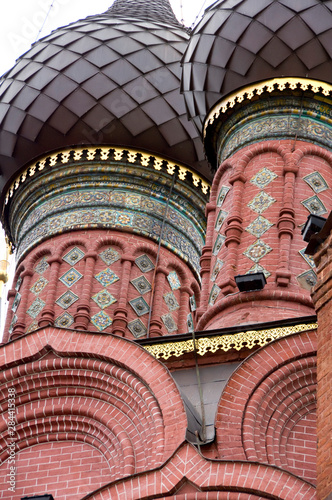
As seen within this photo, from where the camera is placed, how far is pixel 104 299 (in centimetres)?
1315

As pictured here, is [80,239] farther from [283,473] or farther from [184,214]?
[283,473]

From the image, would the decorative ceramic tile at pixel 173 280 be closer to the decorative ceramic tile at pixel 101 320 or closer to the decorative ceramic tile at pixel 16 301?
the decorative ceramic tile at pixel 101 320

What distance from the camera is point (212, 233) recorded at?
12148 millimetres

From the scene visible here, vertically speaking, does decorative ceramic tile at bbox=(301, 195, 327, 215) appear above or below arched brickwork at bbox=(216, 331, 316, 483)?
above

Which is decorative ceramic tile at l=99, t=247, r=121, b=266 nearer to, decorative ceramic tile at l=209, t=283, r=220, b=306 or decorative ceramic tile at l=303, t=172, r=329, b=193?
decorative ceramic tile at l=209, t=283, r=220, b=306

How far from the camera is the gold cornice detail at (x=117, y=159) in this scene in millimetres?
13961

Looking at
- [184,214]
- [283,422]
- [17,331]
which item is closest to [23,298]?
[17,331]

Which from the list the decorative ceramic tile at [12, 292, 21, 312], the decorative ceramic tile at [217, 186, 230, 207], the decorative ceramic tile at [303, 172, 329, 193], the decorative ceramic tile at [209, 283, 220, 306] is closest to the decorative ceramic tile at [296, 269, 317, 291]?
the decorative ceramic tile at [209, 283, 220, 306]

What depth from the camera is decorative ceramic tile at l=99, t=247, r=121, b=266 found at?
13459 mm

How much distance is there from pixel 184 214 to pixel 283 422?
4968 millimetres

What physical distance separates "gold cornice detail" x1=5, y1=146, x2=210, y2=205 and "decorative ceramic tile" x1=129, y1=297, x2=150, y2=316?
58.5 inches

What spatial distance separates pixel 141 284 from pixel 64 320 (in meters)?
0.87

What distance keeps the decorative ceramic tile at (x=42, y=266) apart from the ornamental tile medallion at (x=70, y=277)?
242mm

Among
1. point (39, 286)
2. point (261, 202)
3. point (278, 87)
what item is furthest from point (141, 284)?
point (278, 87)
